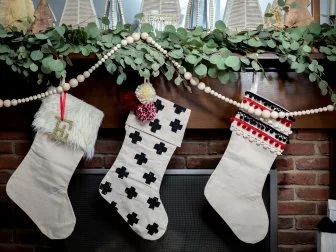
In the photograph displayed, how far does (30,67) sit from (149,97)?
1.60 ft

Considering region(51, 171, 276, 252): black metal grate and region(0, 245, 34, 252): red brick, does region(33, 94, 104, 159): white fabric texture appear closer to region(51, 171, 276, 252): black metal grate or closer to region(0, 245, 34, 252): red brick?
region(51, 171, 276, 252): black metal grate

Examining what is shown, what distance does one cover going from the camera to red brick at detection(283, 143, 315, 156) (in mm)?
1779

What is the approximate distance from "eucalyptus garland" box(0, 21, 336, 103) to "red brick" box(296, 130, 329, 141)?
26cm

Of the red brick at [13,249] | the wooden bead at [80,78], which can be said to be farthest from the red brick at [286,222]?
the red brick at [13,249]

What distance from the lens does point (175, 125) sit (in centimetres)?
162

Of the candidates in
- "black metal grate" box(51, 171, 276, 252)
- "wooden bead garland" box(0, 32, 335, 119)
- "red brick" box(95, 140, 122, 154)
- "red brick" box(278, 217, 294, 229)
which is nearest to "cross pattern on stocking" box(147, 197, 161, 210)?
"black metal grate" box(51, 171, 276, 252)

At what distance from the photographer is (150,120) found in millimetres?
1625

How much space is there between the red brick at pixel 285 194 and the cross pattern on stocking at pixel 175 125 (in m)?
0.59

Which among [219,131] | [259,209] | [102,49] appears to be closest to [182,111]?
[219,131]

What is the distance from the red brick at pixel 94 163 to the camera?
6.07 feet

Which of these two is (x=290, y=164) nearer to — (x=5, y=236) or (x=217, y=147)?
(x=217, y=147)

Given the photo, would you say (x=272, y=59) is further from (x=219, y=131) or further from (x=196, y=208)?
(x=196, y=208)

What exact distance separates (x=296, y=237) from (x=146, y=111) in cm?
94

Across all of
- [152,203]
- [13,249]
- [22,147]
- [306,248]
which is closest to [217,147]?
[152,203]
